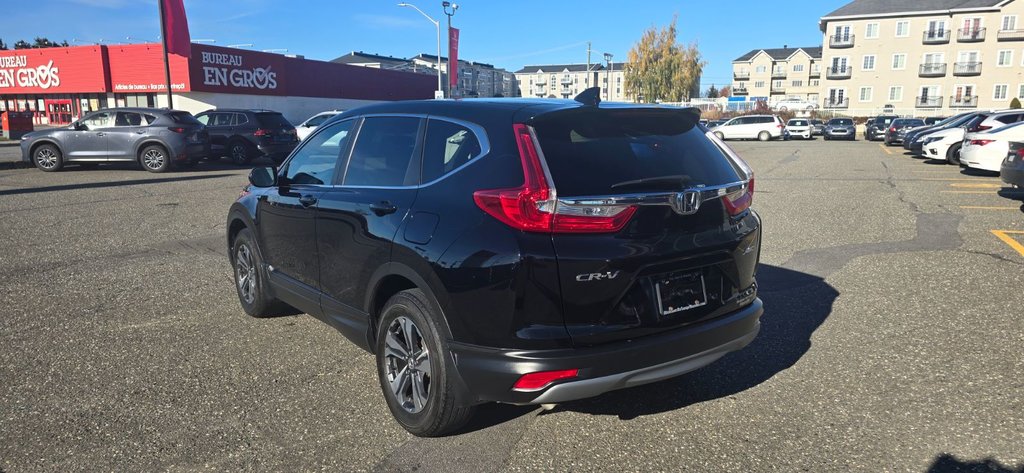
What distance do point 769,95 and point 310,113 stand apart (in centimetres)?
8139

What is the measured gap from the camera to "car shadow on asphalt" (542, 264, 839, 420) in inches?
141

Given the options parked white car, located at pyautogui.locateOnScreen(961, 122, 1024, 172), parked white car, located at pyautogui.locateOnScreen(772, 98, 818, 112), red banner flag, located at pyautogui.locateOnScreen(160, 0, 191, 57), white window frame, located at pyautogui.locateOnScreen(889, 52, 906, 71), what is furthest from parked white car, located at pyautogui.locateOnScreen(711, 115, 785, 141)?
white window frame, located at pyautogui.locateOnScreen(889, 52, 906, 71)

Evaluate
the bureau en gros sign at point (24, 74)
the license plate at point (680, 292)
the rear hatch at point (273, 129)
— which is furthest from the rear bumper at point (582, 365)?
the bureau en gros sign at point (24, 74)

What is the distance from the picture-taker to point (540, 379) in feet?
9.09

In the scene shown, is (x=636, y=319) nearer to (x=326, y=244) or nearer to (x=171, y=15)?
(x=326, y=244)

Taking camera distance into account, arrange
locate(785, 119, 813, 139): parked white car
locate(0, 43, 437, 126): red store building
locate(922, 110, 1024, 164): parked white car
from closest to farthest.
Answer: locate(922, 110, 1024, 164): parked white car
locate(0, 43, 437, 126): red store building
locate(785, 119, 813, 139): parked white car

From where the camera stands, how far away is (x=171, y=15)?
23250 millimetres

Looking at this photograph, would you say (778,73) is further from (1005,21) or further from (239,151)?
(239,151)

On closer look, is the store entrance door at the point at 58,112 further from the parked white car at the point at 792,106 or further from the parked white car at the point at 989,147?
the parked white car at the point at 792,106

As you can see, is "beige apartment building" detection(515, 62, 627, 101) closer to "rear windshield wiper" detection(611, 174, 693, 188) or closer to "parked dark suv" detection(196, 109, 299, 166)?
"parked dark suv" detection(196, 109, 299, 166)

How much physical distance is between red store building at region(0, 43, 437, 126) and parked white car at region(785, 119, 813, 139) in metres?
31.3

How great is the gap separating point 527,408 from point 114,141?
1671 cm

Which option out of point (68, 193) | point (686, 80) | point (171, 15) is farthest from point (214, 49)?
point (686, 80)

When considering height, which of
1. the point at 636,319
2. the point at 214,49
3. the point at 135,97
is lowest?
the point at 636,319
